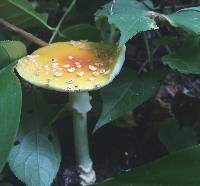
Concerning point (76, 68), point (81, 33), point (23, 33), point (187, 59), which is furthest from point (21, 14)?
point (187, 59)

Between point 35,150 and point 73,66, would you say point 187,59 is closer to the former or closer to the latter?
point 73,66

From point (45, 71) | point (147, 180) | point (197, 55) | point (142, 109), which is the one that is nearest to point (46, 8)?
point (142, 109)

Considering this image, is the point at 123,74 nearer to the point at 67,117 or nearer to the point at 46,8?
the point at 67,117

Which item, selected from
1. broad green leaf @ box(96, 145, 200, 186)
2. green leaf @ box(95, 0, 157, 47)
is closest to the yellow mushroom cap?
green leaf @ box(95, 0, 157, 47)

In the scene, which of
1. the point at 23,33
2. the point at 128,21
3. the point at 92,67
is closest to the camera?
the point at 128,21

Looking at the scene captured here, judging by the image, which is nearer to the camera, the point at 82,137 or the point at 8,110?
the point at 8,110

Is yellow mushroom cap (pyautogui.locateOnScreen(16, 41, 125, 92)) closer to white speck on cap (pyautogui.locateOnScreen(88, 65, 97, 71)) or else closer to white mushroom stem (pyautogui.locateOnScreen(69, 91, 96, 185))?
white speck on cap (pyautogui.locateOnScreen(88, 65, 97, 71))
